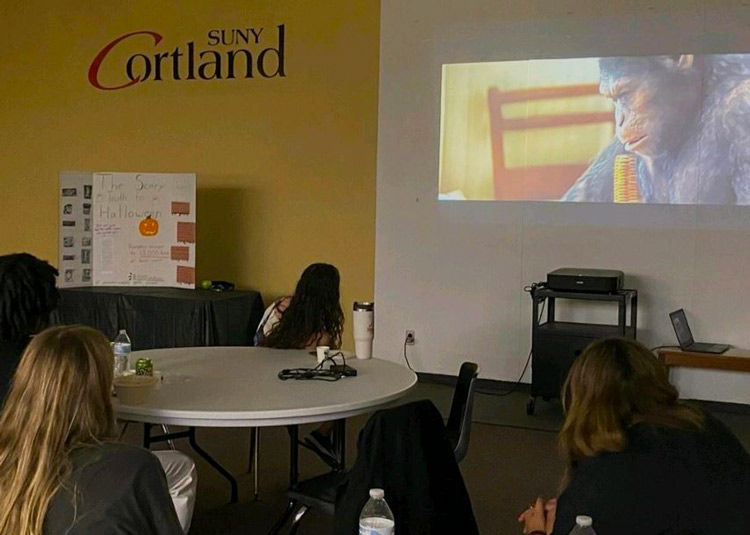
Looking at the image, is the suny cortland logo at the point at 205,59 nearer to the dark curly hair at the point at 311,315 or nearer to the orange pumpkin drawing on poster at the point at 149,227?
the orange pumpkin drawing on poster at the point at 149,227

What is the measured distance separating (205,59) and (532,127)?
2.78 m

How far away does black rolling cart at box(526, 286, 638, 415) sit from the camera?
212 inches

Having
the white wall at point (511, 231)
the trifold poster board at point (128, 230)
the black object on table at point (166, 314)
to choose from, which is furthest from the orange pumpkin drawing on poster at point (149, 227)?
the white wall at point (511, 231)

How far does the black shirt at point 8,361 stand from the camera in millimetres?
2568

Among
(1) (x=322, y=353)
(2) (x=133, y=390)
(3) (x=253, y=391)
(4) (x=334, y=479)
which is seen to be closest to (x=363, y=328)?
(1) (x=322, y=353)

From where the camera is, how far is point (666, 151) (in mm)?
5594

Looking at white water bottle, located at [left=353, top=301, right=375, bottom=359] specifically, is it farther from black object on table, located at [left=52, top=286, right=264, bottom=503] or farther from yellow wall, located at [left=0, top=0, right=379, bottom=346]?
yellow wall, located at [left=0, top=0, right=379, bottom=346]

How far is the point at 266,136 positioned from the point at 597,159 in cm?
259

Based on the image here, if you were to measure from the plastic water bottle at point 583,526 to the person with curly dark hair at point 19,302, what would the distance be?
5.63ft

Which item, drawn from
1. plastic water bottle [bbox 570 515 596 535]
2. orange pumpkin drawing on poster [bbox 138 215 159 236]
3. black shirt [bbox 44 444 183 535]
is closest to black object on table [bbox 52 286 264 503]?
orange pumpkin drawing on poster [bbox 138 215 159 236]

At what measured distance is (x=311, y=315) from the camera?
3777mm

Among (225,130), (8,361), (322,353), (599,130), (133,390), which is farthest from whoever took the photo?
(225,130)

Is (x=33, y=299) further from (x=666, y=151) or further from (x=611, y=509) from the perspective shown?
(x=666, y=151)

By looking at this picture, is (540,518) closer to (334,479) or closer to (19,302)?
(334,479)
